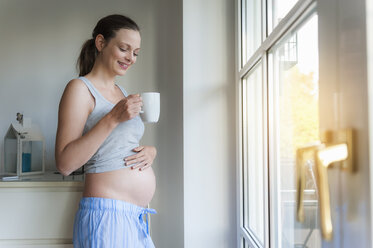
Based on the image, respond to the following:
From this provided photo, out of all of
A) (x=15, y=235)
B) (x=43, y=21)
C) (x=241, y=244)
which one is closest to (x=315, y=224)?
(x=241, y=244)

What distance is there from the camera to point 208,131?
1468 millimetres

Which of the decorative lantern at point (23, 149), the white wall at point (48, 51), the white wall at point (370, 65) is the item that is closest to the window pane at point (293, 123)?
the white wall at point (370, 65)

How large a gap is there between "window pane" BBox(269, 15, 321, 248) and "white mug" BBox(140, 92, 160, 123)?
39 centimetres

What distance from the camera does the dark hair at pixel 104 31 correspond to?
3.85ft

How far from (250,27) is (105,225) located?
845 millimetres

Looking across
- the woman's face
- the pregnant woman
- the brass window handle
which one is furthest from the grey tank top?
the brass window handle

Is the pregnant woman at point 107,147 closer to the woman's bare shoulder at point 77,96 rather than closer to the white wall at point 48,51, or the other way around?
the woman's bare shoulder at point 77,96

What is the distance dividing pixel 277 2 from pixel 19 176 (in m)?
1.48

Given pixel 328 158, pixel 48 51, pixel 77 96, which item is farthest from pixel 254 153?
pixel 48 51

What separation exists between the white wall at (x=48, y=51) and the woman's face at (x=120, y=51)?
0.82 m

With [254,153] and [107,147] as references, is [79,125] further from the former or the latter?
[254,153]

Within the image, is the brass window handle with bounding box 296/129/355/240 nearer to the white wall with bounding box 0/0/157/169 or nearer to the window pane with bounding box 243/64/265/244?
the window pane with bounding box 243/64/265/244

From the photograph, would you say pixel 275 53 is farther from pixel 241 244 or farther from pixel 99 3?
pixel 99 3

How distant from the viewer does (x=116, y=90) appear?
4.21 ft
